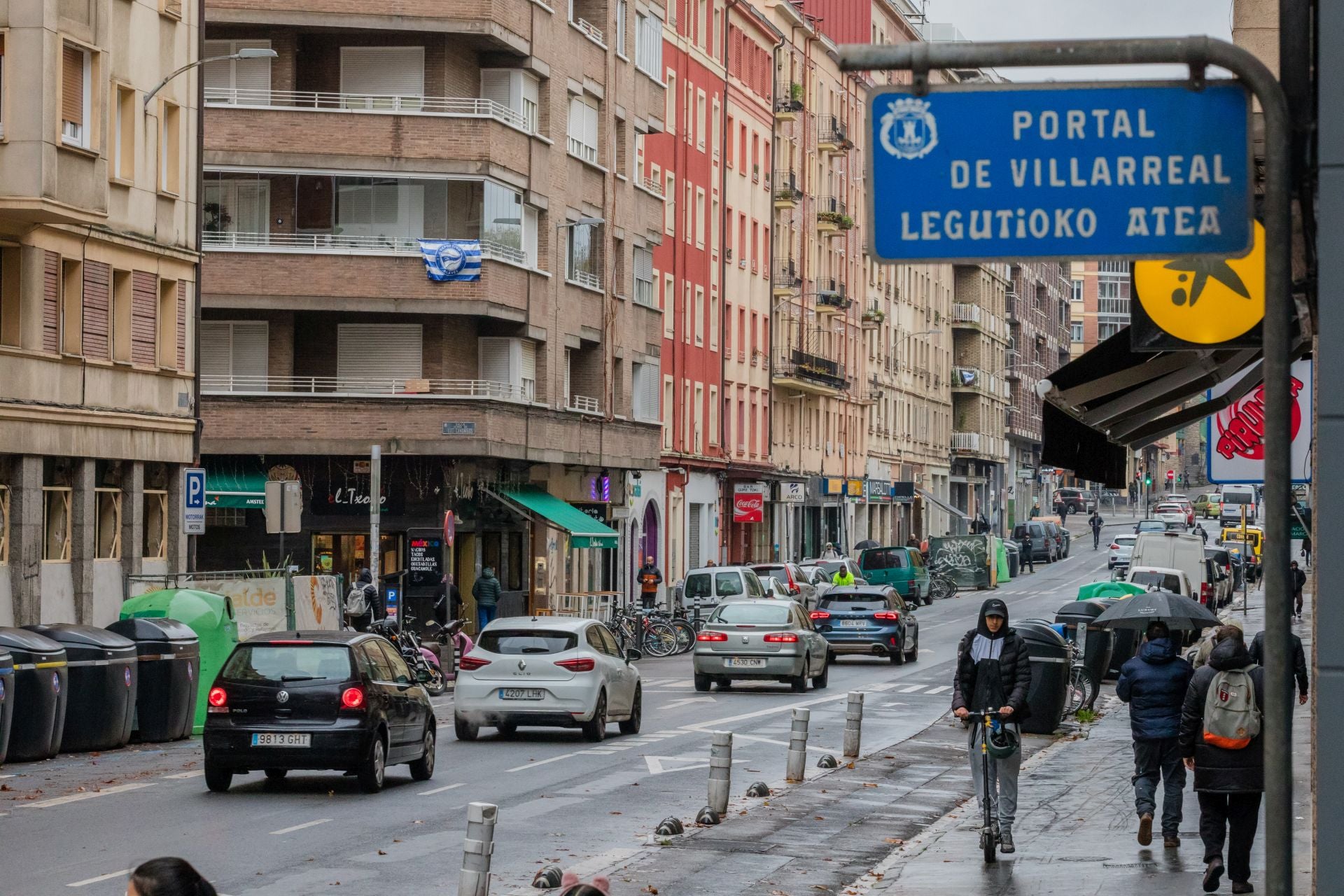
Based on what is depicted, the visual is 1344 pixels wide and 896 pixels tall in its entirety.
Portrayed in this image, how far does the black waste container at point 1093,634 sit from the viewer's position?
36.0m

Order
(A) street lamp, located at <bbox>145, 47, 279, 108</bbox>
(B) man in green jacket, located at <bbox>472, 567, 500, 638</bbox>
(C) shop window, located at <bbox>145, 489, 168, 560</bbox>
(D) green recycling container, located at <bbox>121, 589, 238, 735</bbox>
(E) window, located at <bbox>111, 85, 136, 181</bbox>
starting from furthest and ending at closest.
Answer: (B) man in green jacket, located at <bbox>472, 567, 500, 638</bbox> → (C) shop window, located at <bbox>145, 489, 168, 560</bbox> → (E) window, located at <bbox>111, 85, 136, 181</bbox> → (A) street lamp, located at <bbox>145, 47, 279, 108</bbox> → (D) green recycling container, located at <bbox>121, 589, 238, 735</bbox>

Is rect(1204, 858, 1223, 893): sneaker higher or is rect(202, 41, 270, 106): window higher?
rect(202, 41, 270, 106): window

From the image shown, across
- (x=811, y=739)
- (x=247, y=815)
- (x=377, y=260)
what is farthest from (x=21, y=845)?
(x=377, y=260)

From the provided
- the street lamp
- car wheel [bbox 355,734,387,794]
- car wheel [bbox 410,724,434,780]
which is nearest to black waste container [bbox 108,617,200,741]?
car wheel [bbox 410,724,434,780]

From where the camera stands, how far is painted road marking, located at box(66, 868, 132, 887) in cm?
1443

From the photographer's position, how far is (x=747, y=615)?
1467 inches

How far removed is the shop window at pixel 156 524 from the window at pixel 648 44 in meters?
25.8

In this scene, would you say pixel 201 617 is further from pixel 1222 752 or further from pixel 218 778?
pixel 1222 752

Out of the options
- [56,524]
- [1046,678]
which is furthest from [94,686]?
[1046,678]

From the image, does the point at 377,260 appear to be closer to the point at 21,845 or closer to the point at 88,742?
the point at 88,742

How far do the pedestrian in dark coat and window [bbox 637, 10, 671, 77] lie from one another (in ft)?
151

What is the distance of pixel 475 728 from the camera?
1082 inches

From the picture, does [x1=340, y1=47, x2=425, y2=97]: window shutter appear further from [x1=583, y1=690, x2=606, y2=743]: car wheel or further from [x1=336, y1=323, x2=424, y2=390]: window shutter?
[x1=583, y1=690, x2=606, y2=743]: car wheel

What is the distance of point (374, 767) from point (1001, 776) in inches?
270
